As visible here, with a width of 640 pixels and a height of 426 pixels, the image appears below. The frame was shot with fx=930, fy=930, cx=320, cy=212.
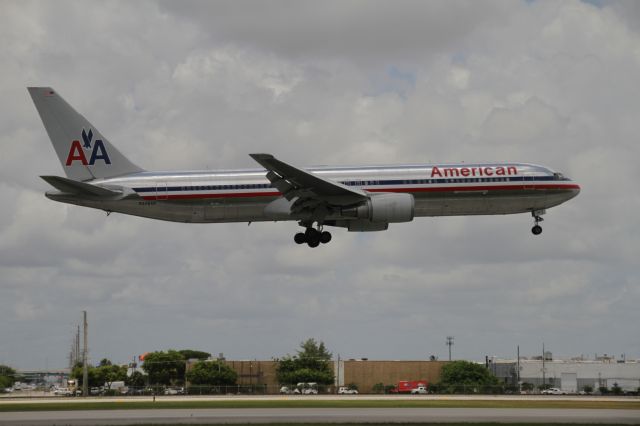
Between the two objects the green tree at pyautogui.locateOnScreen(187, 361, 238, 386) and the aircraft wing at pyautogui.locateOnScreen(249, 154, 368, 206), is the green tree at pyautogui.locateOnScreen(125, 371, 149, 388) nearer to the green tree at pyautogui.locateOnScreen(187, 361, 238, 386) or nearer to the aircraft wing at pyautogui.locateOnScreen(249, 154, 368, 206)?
the green tree at pyautogui.locateOnScreen(187, 361, 238, 386)

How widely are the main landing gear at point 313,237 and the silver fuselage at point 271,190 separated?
4.20 ft

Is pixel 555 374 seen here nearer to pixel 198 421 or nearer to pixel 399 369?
pixel 399 369

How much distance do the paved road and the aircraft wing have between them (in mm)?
12358

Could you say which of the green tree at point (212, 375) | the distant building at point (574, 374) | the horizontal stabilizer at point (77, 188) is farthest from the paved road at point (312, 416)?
the distant building at point (574, 374)

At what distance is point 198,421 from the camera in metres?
43.8

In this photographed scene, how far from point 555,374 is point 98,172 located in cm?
8824

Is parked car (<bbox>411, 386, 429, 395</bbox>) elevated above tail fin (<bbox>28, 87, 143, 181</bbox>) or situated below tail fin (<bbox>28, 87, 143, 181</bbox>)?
below

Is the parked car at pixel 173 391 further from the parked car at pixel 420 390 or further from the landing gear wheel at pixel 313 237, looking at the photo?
the landing gear wheel at pixel 313 237

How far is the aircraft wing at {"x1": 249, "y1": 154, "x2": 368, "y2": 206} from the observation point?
5331 centimetres

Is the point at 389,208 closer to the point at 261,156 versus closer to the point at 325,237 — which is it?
the point at 325,237

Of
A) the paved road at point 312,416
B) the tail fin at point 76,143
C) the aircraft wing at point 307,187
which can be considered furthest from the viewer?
the tail fin at point 76,143

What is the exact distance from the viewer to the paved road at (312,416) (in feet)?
143

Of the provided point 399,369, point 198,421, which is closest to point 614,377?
point 399,369

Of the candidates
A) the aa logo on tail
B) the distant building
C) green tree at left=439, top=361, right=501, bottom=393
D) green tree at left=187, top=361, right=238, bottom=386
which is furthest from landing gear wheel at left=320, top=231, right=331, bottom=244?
the distant building
